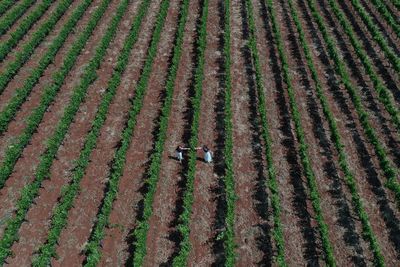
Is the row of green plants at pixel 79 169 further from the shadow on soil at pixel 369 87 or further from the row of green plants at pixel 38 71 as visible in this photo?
the shadow on soil at pixel 369 87

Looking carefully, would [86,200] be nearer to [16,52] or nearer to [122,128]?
[122,128]

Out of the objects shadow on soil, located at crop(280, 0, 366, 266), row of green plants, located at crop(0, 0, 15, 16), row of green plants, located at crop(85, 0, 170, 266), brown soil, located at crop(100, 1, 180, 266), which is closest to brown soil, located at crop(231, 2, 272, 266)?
shadow on soil, located at crop(280, 0, 366, 266)

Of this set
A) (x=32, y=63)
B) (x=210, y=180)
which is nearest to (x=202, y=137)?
(x=210, y=180)

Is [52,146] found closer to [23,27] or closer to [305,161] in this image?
[305,161]

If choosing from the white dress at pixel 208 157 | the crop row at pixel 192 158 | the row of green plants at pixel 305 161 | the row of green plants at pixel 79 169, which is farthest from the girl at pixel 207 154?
the row of green plants at pixel 79 169

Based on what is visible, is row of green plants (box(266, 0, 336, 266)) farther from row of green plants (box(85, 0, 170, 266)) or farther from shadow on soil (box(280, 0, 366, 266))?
row of green plants (box(85, 0, 170, 266))
